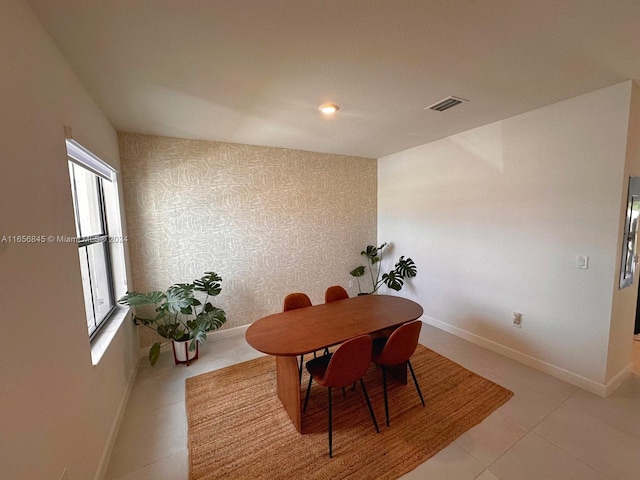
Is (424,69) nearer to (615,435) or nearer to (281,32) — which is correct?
(281,32)

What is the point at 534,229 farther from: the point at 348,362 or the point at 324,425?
the point at 324,425

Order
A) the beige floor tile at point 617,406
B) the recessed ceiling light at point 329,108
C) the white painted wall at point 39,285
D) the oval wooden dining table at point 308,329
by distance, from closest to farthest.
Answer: the white painted wall at point 39,285, the oval wooden dining table at point 308,329, the beige floor tile at point 617,406, the recessed ceiling light at point 329,108

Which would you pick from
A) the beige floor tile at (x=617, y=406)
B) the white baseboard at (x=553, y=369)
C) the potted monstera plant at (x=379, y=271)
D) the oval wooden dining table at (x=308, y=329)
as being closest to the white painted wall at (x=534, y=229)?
the white baseboard at (x=553, y=369)

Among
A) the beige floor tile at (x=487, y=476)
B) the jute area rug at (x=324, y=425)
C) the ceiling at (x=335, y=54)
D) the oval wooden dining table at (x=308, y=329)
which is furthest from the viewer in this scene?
the oval wooden dining table at (x=308, y=329)

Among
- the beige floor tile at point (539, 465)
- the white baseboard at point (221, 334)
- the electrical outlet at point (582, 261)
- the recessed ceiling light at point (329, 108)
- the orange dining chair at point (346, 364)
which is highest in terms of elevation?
the recessed ceiling light at point (329, 108)

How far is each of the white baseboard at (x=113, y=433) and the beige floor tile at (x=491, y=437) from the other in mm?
2282

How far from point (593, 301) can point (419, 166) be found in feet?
7.67

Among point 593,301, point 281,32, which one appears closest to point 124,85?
point 281,32

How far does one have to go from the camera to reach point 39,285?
3.61 ft

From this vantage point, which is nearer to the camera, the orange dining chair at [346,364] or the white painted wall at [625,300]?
the orange dining chair at [346,364]

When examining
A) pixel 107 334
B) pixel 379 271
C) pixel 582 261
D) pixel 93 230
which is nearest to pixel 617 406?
pixel 582 261

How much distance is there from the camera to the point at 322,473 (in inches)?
61.6

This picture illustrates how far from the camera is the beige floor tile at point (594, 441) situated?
156 centimetres

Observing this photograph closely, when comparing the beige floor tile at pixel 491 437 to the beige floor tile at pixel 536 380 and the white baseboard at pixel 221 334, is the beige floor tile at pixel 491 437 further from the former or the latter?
the white baseboard at pixel 221 334
